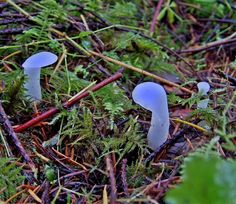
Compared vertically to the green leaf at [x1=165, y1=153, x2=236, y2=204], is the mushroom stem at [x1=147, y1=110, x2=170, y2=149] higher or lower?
lower

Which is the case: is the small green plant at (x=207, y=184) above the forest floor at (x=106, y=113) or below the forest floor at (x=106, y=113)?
above

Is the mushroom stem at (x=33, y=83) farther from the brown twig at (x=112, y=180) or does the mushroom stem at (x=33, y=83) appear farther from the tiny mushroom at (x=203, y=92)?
the tiny mushroom at (x=203, y=92)

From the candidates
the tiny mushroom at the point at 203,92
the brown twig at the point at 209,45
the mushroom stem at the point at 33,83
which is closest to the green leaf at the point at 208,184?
the tiny mushroom at the point at 203,92

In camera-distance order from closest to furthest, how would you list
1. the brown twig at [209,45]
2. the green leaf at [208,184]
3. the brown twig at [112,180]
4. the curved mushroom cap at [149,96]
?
1. the green leaf at [208,184]
2. the brown twig at [112,180]
3. the curved mushroom cap at [149,96]
4. the brown twig at [209,45]

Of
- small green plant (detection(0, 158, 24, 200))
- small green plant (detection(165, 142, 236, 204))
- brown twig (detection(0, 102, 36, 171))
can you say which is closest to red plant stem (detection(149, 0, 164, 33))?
brown twig (detection(0, 102, 36, 171))

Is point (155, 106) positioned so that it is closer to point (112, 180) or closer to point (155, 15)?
point (112, 180)

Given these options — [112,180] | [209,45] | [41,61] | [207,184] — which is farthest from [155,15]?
[207,184]

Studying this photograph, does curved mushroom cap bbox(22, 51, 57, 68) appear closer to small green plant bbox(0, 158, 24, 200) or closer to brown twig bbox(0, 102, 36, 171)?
brown twig bbox(0, 102, 36, 171)
